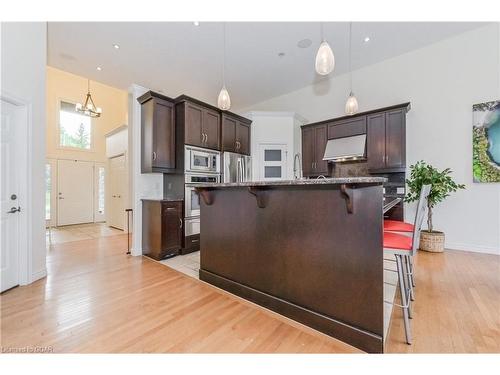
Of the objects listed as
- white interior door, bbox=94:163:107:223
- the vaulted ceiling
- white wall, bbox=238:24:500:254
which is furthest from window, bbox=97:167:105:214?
white wall, bbox=238:24:500:254

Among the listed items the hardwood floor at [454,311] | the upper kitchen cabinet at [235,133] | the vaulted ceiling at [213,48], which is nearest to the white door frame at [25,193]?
the vaulted ceiling at [213,48]

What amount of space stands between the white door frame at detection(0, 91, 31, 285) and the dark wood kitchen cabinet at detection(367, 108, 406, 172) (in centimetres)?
525

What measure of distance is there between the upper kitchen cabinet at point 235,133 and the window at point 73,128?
569 cm

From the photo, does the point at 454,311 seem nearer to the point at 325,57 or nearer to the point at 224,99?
the point at 325,57

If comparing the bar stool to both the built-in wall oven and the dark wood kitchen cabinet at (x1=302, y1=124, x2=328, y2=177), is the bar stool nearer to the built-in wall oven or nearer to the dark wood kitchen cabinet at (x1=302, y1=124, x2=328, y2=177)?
the built-in wall oven

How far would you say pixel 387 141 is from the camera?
4215mm

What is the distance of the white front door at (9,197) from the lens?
2.42m

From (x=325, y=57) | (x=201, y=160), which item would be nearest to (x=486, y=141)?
(x=325, y=57)

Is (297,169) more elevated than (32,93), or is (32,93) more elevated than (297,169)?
(32,93)

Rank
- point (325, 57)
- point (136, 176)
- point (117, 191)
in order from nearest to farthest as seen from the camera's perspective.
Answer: point (325, 57) → point (136, 176) → point (117, 191)

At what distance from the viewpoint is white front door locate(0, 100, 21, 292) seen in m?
2.42

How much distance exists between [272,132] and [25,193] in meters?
4.51

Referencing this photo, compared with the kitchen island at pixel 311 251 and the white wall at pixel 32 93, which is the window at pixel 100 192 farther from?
the kitchen island at pixel 311 251
